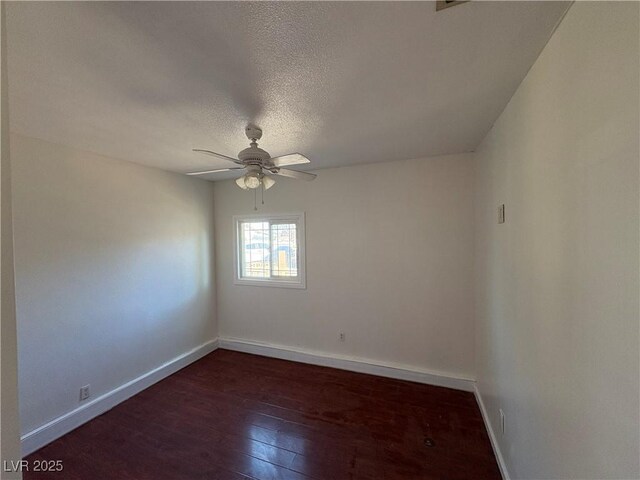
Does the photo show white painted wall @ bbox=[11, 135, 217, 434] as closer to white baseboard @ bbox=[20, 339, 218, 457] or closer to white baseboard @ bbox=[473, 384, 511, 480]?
white baseboard @ bbox=[20, 339, 218, 457]

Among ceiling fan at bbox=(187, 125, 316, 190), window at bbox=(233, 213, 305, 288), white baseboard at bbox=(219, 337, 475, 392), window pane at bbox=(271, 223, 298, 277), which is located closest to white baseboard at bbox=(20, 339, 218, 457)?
white baseboard at bbox=(219, 337, 475, 392)

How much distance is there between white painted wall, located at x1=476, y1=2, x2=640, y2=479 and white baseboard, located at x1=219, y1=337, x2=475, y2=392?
43.9 inches

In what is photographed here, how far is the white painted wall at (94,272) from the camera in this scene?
196 centimetres

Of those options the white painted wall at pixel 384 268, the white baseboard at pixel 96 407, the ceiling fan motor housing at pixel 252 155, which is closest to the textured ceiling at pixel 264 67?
the ceiling fan motor housing at pixel 252 155

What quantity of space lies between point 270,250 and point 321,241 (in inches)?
33.4

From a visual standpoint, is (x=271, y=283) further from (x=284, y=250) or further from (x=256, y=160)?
(x=256, y=160)

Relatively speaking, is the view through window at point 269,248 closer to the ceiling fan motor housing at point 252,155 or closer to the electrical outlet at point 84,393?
the ceiling fan motor housing at point 252,155

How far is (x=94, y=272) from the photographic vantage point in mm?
2391

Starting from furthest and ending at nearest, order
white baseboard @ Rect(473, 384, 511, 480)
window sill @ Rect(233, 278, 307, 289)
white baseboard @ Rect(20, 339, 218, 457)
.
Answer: window sill @ Rect(233, 278, 307, 289) → white baseboard @ Rect(20, 339, 218, 457) → white baseboard @ Rect(473, 384, 511, 480)

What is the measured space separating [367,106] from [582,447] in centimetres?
185

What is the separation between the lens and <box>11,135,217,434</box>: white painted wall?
6.45ft

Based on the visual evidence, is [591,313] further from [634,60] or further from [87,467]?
[87,467]

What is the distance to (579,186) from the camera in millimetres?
861

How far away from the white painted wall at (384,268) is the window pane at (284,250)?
0.24 metres
